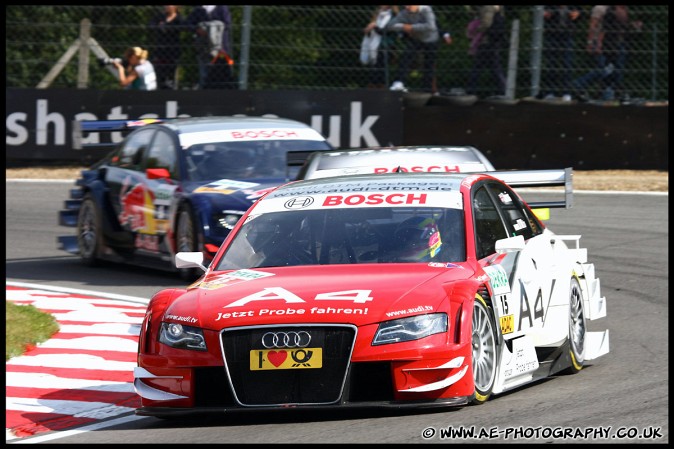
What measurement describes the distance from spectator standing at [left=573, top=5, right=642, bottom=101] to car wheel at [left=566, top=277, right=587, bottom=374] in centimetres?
1133

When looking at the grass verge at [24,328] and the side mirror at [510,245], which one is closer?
the side mirror at [510,245]

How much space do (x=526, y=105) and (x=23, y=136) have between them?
7358 millimetres

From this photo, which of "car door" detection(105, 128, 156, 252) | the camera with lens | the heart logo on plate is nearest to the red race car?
the heart logo on plate

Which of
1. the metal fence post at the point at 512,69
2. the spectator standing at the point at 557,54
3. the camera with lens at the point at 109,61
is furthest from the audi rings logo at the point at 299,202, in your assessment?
the camera with lens at the point at 109,61

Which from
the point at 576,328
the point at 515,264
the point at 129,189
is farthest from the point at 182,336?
the point at 129,189

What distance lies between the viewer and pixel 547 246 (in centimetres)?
849

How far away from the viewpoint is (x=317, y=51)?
20.7m

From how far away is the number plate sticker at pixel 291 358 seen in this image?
6555 millimetres

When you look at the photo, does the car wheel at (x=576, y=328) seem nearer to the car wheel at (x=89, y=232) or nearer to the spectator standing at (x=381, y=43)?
the car wheel at (x=89, y=232)

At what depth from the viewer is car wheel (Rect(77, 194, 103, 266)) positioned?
14.1m

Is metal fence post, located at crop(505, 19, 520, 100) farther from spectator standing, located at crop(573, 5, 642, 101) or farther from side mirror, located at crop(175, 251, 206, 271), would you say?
side mirror, located at crop(175, 251, 206, 271)

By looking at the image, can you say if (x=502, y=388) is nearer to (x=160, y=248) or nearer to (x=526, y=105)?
(x=160, y=248)

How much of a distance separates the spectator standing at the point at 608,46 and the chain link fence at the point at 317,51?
72mm

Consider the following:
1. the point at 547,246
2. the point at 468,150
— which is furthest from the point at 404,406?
the point at 468,150
